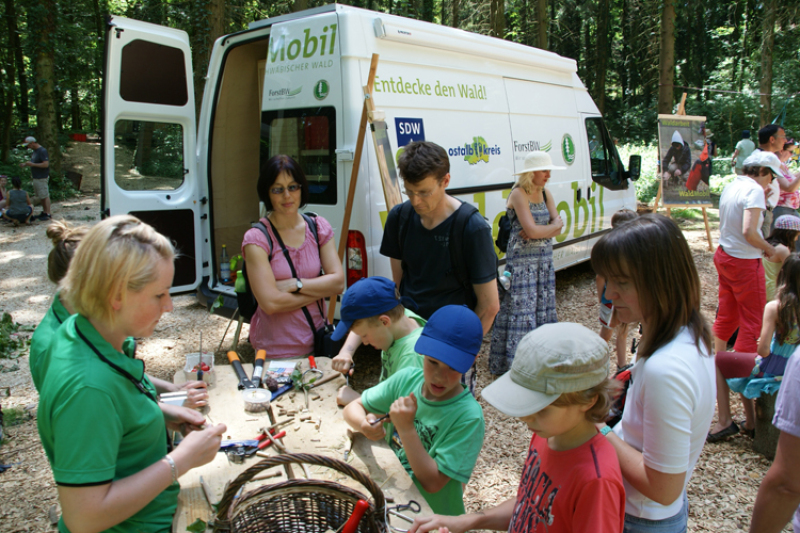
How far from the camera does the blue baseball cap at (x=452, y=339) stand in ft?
5.57

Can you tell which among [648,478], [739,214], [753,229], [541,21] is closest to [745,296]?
[753,229]

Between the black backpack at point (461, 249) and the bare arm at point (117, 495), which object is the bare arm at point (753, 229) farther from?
the bare arm at point (117, 495)

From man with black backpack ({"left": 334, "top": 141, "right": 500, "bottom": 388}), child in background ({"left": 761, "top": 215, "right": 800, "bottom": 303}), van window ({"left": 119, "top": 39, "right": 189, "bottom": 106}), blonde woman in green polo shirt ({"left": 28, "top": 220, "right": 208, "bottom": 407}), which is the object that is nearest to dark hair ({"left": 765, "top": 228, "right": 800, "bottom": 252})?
child in background ({"left": 761, "top": 215, "right": 800, "bottom": 303})

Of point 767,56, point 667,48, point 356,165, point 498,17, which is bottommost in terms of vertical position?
point 356,165

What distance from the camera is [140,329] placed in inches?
57.2

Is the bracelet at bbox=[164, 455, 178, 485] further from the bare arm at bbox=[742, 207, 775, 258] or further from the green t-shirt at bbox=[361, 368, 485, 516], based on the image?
the bare arm at bbox=[742, 207, 775, 258]

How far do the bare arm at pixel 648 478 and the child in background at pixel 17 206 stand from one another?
13856 mm

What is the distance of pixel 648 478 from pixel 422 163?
1699 millimetres

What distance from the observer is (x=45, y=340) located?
5.84 ft

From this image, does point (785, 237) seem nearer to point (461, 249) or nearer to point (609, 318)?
point (609, 318)

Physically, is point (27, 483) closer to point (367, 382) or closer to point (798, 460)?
point (367, 382)

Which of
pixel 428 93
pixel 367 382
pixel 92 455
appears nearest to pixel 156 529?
pixel 92 455

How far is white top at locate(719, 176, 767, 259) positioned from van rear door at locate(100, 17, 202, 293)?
453 centimetres

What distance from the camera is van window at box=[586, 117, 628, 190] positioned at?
21.6 ft
